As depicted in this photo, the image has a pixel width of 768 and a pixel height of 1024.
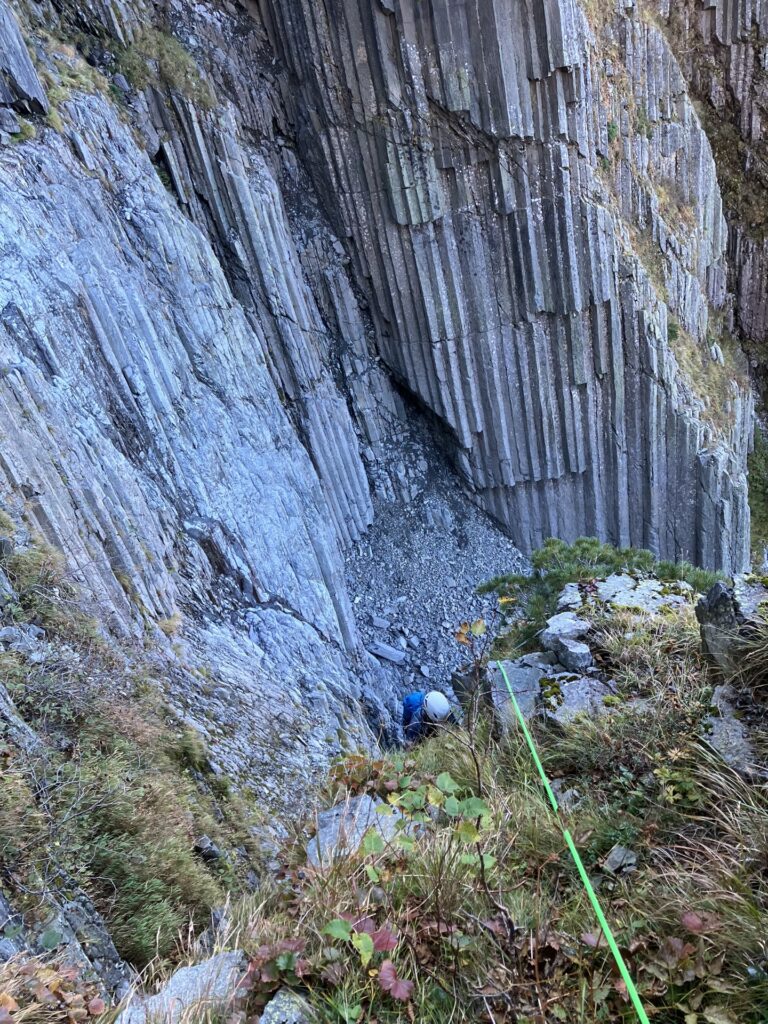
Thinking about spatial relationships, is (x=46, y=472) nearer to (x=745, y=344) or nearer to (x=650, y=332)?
(x=650, y=332)

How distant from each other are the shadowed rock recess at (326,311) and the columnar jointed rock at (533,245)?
0.06 meters

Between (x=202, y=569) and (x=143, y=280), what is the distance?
178 inches

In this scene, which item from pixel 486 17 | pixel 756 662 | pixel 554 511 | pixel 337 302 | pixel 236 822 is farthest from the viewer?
pixel 554 511

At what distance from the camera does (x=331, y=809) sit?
12.4 feet

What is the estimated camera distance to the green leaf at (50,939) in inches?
105

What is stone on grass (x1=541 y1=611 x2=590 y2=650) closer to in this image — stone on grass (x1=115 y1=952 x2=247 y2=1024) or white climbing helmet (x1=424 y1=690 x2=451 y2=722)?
white climbing helmet (x1=424 y1=690 x2=451 y2=722)

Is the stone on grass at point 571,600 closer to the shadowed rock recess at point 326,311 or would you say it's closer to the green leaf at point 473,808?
the shadowed rock recess at point 326,311

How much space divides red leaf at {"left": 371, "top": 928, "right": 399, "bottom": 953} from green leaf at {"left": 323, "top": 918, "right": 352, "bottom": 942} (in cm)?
10

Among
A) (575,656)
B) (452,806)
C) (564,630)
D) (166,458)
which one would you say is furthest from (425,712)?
(452,806)

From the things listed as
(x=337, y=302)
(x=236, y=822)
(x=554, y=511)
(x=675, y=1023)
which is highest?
(x=337, y=302)

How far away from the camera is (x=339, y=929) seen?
2.20 metres

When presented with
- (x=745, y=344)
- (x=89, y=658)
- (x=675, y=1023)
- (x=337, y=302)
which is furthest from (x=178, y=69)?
(x=745, y=344)

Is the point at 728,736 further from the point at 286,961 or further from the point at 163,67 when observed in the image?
the point at 163,67

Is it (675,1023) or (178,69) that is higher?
(178,69)
